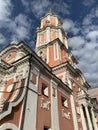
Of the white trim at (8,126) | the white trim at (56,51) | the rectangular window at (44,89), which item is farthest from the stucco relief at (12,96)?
the white trim at (56,51)

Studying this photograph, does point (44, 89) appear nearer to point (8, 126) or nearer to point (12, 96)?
point (12, 96)

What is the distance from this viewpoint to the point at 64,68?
24.6 meters

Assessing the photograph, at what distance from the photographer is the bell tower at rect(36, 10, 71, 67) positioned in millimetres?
27972

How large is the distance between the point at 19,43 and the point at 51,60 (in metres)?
8.09

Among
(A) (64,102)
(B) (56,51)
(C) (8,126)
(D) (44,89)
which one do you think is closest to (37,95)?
(D) (44,89)

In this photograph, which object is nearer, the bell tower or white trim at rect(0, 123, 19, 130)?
white trim at rect(0, 123, 19, 130)

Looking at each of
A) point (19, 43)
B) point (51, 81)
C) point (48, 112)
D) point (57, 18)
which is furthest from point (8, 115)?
point (57, 18)

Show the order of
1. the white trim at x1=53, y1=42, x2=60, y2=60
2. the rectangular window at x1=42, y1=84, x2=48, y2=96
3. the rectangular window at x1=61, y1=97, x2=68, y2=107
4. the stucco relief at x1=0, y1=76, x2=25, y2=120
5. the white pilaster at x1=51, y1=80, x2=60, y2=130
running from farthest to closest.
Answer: the white trim at x1=53, y1=42, x2=60, y2=60, the rectangular window at x1=61, y1=97, x2=68, y2=107, the rectangular window at x1=42, y1=84, x2=48, y2=96, the white pilaster at x1=51, y1=80, x2=60, y2=130, the stucco relief at x1=0, y1=76, x2=25, y2=120

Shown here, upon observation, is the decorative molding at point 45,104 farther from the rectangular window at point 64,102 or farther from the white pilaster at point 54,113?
the rectangular window at point 64,102

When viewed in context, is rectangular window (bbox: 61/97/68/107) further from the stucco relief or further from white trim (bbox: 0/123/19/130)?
white trim (bbox: 0/123/19/130)

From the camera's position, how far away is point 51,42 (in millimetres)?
30297

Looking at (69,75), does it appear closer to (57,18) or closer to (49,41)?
(49,41)

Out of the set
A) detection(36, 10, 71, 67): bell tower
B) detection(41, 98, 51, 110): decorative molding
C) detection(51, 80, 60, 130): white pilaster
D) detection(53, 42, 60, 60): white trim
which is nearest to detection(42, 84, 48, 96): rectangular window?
detection(51, 80, 60, 130): white pilaster

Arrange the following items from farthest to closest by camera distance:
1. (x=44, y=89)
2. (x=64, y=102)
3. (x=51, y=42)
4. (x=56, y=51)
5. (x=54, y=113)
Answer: (x=51, y=42)
(x=56, y=51)
(x=64, y=102)
(x=44, y=89)
(x=54, y=113)
